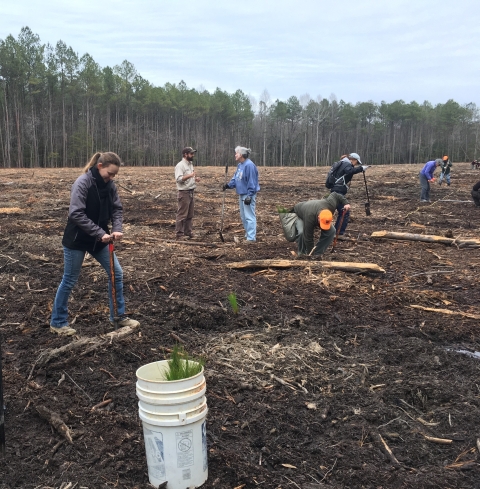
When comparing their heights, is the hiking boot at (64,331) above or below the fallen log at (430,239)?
below

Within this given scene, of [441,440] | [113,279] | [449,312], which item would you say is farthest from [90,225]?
[449,312]

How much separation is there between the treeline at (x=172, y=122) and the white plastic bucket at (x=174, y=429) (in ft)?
187

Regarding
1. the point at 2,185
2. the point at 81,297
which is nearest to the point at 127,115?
the point at 2,185

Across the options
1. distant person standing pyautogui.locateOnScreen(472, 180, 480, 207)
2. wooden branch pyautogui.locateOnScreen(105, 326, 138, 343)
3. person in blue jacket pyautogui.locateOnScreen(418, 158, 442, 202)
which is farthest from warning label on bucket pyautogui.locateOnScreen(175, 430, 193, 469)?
distant person standing pyautogui.locateOnScreen(472, 180, 480, 207)

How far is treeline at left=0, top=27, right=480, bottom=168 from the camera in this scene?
58062 mm

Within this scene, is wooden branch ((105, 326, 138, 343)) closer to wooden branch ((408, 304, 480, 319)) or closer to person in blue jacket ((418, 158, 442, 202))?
wooden branch ((408, 304, 480, 319))

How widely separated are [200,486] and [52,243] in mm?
8501

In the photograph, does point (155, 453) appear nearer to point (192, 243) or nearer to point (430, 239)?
point (192, 243)

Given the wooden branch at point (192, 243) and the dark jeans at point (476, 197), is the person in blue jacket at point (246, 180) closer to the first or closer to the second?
the wooden branch at point (192, 243)

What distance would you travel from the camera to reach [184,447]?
2980 millimetres

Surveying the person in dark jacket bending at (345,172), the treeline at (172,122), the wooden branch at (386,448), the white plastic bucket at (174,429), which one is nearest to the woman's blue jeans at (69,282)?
the white plastic bucket at (174,429)

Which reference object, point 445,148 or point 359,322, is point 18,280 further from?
point 445,148

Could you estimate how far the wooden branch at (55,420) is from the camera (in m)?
3.58

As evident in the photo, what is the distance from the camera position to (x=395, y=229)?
13.4 metres
